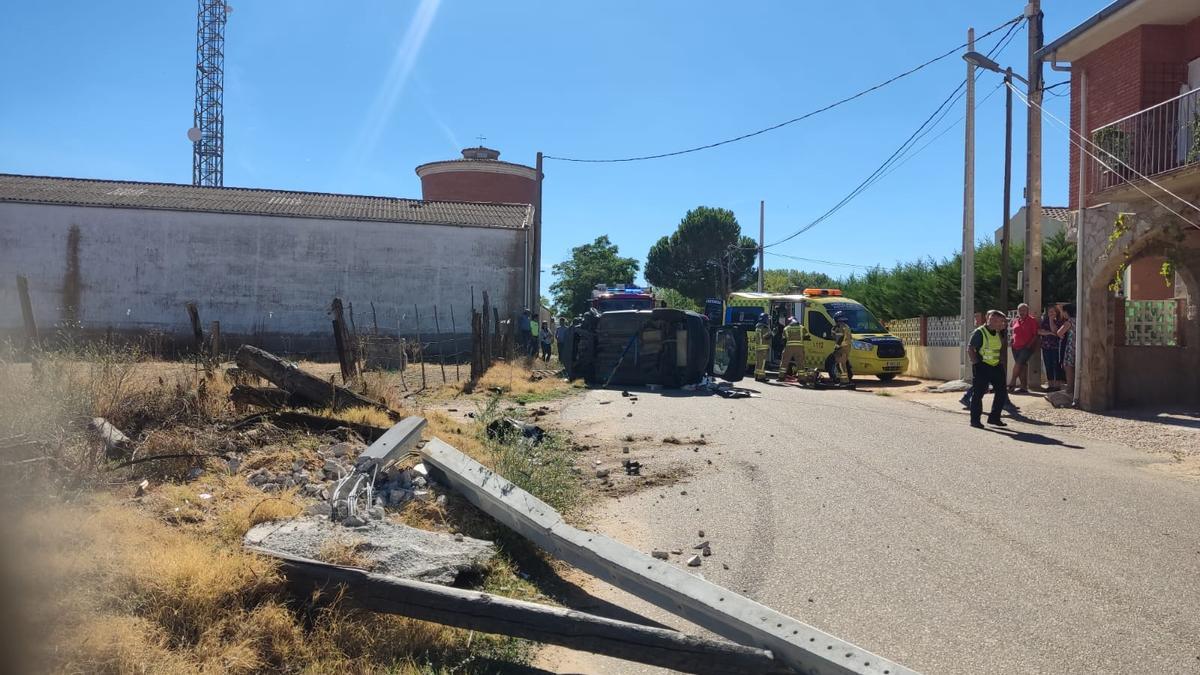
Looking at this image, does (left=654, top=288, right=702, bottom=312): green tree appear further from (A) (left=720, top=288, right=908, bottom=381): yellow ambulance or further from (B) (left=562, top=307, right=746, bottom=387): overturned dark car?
(B) (left=562, top=307, right=746, bottom=387): overturned dark car

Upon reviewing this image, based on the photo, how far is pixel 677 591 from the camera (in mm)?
4410

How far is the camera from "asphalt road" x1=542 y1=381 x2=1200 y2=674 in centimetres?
439

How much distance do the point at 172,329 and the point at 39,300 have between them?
4.82m

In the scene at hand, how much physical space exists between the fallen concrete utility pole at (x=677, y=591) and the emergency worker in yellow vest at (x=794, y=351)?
16609mm

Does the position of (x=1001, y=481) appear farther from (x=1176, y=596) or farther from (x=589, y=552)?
(x=589, y=552)

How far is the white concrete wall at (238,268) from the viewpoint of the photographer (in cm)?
3294

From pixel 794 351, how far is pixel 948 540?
53.1 feet

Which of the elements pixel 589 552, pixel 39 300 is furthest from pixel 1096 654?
pixel 39 300

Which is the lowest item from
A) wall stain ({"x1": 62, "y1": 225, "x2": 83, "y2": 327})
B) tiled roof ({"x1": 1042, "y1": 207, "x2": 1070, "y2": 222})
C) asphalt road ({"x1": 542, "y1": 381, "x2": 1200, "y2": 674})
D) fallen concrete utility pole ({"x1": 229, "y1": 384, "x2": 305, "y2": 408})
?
asphalt road ({"x1": 542, "y1": 381, "x2": 1200, "y2": 674})

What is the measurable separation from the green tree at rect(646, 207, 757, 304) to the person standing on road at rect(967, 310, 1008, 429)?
2183 inches

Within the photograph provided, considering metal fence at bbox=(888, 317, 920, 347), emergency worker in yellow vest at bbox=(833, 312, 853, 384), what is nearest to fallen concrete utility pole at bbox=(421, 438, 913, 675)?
emergency worker in yellow vest at bbox=(833, 312, 853, 384)

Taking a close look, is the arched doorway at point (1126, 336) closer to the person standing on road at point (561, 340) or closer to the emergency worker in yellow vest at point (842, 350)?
the emergency worker in yellow vest at point (842, 350)

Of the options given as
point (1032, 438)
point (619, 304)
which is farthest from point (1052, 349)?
point (619, 304)

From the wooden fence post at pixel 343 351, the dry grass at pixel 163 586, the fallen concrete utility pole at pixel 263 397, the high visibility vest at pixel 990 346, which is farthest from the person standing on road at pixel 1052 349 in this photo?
the dry grass at pixel 163 586
